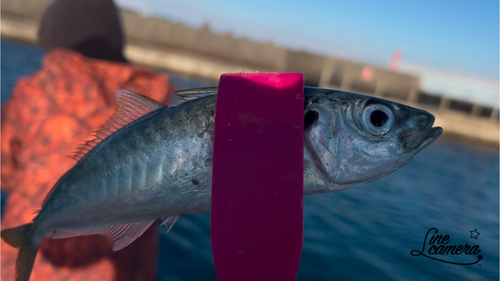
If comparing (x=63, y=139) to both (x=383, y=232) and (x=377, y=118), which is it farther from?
(x=383, y=232)

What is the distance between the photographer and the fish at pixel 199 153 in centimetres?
161

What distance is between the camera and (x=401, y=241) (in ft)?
20.7

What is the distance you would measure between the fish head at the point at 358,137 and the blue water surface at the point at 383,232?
3.62 meters

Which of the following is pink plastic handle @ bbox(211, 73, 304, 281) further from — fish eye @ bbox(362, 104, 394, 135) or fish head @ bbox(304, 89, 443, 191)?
fish eye @ bbox(362, 104, 394, 135)

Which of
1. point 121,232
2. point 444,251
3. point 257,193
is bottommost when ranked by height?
point 444,251

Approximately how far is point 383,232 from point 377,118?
5607 mm

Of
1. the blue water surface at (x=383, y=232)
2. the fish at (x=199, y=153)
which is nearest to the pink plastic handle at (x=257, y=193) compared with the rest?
the fish at (x=199, y=153)

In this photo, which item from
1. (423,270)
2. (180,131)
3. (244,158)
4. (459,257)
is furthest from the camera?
(459,257)

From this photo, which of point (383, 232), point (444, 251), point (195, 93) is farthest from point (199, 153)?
point (383, 232)

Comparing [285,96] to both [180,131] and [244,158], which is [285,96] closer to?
[244,158]

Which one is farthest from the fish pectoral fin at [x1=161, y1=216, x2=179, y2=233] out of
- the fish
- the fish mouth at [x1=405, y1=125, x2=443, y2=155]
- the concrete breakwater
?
the concrete breakwater

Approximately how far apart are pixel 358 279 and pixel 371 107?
13.6 ft

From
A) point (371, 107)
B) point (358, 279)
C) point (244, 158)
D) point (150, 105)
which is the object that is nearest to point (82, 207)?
point (150, 105)

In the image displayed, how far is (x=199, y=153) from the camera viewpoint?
62.5 inches
